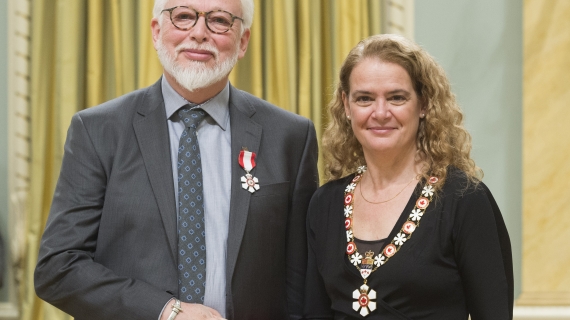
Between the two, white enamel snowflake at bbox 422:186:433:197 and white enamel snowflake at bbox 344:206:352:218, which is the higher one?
white enamel snowflake at bbox 422:186:433:197

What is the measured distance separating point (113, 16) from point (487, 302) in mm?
2377

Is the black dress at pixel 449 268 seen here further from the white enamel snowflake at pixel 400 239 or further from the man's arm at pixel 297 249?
the man's arm at pixel 297 249

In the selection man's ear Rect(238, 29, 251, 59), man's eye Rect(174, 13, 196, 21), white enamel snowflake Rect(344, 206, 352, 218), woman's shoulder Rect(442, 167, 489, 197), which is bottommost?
white enamel snowflake Rect(344, 206, 352, 218)

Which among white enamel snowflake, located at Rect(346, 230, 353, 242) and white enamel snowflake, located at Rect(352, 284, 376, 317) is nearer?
white enamel snowflake, located at Rect(352, 284, 376, 317)

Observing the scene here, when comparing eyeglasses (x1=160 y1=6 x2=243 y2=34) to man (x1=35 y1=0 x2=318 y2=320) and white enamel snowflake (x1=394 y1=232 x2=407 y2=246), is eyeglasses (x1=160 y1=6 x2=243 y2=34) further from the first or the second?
white enamel snowflake (x1=394 y1=232 x2=407 y2=246)

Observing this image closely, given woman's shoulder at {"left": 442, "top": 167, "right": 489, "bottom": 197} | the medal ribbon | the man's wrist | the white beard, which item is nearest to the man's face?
the white beard

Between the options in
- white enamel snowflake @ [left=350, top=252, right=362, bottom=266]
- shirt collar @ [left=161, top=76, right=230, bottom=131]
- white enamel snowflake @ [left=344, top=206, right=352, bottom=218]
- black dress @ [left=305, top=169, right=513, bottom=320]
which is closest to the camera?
black dress @ [left=305, top=169, right=513, bottom=320]

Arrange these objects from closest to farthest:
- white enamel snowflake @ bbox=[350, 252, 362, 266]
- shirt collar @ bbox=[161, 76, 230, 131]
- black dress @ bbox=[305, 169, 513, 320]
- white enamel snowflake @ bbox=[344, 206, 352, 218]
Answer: black dress @ bbox=[305, 169, 513, 320], white enamel snowflake @ bbox=[350, 252, 362, 266], white enamel snowflake @ bbox=[344, 206, 352, 218], shirt collar @ bbox=[161, 76, 230, 131]

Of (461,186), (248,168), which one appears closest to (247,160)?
(248,168)

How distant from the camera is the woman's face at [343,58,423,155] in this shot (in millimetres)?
2090

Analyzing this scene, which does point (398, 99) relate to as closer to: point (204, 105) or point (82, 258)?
point (204, 105)

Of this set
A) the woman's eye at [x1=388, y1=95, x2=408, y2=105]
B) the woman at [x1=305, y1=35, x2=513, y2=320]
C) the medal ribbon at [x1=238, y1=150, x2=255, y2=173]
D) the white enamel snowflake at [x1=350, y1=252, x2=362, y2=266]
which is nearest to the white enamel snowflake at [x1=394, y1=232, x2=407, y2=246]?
the woman at [x1=305, y1=35, x2=513, y2=320]

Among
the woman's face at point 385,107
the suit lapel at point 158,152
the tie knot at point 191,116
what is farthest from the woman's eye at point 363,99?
the suit lapel at point 158,152

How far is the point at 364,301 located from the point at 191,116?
30.8 inches
